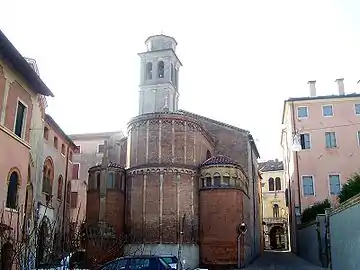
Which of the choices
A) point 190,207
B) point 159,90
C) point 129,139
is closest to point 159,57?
point 159,90

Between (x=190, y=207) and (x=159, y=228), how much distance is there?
2612mm

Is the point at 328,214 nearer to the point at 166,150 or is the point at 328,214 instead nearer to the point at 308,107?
the point at 166,150

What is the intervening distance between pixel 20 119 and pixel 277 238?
169 feet

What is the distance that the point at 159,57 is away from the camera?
3994 centimetres

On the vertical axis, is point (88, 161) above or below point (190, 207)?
above

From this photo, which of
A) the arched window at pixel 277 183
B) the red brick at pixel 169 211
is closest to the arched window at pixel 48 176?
the red brick at pixel 169 211

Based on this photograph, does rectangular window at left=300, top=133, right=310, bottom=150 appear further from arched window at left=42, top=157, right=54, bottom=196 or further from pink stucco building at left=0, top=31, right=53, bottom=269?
pink stucco building at left=0, top=31, right=53, bottom=269

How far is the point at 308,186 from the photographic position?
1329 inches

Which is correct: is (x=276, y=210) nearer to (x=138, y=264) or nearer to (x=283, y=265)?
(x=283, y=265)

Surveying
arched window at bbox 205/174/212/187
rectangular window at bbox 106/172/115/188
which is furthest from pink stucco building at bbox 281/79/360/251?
rectangular window at bbox 106/172/115/188

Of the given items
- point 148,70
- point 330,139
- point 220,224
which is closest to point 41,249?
point 220,224

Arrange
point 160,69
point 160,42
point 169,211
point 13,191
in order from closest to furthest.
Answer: point 13,191 → point 169,211 → point 160,69 → point 160,42

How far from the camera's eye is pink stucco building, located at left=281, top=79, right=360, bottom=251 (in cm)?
3322

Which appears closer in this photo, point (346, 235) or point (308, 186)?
point (346, 235)
